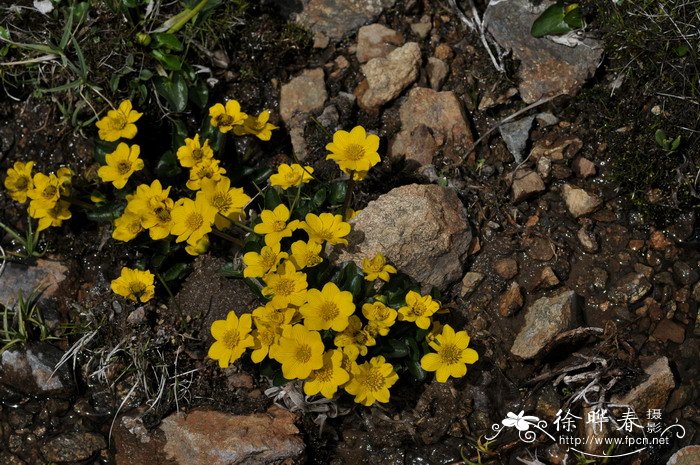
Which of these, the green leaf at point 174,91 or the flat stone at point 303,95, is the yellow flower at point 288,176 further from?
the green leaf at point 174,91

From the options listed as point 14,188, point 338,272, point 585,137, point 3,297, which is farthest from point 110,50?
point 585,137

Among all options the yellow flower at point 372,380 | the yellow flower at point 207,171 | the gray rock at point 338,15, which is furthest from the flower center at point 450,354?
the gray rock at point 338,15

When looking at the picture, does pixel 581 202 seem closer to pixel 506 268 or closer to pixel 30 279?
pixel 506 268

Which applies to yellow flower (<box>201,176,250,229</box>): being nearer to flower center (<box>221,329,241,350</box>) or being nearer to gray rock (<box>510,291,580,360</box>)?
flower center (<box>221,329,241,350</box>)

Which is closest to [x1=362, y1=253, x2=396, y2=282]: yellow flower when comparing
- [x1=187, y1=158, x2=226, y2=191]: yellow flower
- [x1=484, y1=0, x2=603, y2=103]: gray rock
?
[x1=187, y1=158, x2=226, y2=191]: yellow flower

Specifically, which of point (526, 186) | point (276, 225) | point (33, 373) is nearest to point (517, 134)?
point (526, 186)
